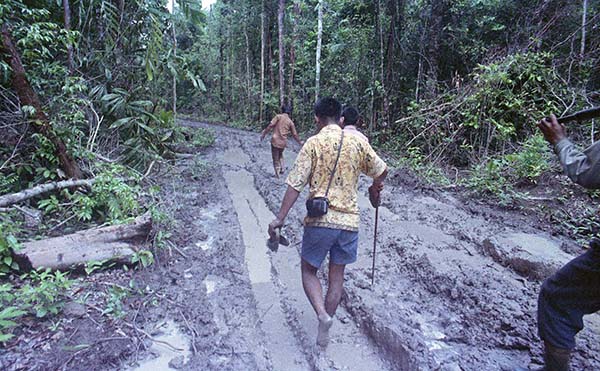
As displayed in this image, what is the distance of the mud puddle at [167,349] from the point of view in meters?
2.79

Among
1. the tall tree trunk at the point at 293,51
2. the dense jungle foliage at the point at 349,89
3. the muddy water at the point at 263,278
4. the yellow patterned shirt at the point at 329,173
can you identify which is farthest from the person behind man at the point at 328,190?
the tall tree trunk at the point at 293,51

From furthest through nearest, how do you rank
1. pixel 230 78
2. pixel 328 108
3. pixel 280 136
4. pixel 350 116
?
pixel 230 78 < pixel 280 136 < pixel 350 116 < pixel 328 108

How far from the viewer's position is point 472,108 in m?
8.48

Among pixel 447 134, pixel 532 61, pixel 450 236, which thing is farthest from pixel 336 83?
pixel 450 236

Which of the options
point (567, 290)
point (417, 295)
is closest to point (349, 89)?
point (417, 295)

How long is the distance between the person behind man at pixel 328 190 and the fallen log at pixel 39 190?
3525 millimetres

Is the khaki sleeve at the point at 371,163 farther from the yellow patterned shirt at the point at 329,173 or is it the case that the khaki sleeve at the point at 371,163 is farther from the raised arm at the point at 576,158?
the raised arm at the point at 576,158

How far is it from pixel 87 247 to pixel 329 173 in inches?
119

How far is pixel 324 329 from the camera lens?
289cm

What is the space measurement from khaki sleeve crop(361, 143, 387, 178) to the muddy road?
4.54ft

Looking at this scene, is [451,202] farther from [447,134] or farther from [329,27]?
[329,27]

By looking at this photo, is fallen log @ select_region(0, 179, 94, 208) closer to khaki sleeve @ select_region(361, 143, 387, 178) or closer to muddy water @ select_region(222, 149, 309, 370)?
muddy water @ select_region(222, 149, 309, 370)

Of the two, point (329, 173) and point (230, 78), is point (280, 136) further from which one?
point (230, 78)

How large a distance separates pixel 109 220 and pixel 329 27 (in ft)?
47.1
